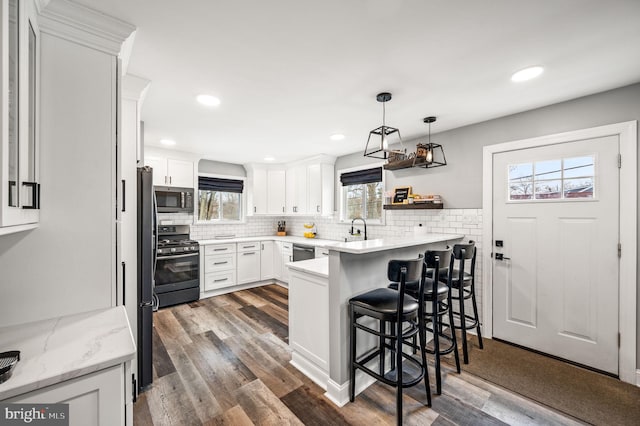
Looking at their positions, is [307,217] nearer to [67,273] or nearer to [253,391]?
[253,391]

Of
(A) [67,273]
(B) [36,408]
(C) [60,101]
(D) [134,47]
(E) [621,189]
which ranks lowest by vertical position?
(B) [36,408]

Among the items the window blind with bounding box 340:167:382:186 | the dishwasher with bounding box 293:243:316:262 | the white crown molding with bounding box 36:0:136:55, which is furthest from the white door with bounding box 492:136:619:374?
the white crown molding with bounding box 36:0:136:55

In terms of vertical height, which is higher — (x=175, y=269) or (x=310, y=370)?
(x=175, y=269)

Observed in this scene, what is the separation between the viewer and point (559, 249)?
2.53 m

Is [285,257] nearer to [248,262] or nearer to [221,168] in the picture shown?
[248,262]

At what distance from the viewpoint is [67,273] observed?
4.36 ft

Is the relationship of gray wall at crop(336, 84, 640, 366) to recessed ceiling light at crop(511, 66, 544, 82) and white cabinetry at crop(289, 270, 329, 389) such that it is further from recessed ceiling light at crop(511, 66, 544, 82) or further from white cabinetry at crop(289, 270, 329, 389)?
white cabinetry at crop(289, 270, 329, 389)

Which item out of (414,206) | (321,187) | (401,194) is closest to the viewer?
(414,206)

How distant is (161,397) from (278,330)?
1.35 meters

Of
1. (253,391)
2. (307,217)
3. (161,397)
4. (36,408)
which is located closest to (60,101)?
(36,408)

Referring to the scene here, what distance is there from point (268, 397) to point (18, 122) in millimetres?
2145

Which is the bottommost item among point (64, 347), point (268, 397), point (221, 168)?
point (268, 397)

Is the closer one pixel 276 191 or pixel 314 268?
pixel 314 268

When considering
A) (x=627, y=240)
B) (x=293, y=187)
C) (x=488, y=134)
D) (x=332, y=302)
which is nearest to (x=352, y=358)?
(x=332, y=302)
